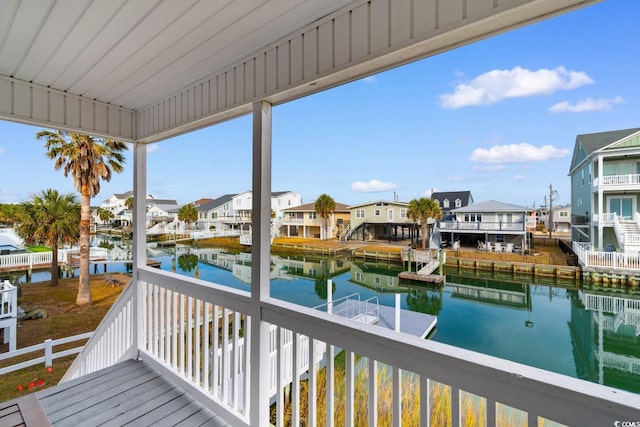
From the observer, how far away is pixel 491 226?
5.23 feet

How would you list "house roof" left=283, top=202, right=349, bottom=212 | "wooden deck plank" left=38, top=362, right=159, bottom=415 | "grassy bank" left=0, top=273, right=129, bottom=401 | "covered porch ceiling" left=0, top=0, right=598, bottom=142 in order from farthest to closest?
"grassy bank" left=0, top=273, right=129, bottom=401, "house roof" left=283, top=202, right=349, bottom=212, "wooden deck plank" left=38, top=362, right=159, bottom=415, "covered porch ceiling" left=0, top=0, right=598, bottom=142

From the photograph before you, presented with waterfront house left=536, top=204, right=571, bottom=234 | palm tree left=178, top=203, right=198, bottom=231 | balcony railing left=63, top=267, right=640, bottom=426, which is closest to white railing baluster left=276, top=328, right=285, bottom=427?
balcony railing left=63, top=267, right=640, bottom=426

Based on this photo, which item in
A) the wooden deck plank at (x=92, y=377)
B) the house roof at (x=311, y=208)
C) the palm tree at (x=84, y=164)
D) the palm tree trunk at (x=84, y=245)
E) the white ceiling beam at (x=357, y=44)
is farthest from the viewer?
the palm tree trunk at (x=84, y=245)

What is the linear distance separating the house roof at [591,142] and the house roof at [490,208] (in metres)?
0.36

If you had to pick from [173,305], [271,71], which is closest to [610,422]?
Result: [271,71]

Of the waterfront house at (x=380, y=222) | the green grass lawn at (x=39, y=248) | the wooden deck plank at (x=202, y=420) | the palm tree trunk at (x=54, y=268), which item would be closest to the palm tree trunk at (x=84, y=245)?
the palm tree trunk at (x=54, y=268)

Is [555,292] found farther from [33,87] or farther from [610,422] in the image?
[33,87]

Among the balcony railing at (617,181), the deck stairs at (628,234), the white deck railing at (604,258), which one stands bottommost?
the white deck railing at (604,258)

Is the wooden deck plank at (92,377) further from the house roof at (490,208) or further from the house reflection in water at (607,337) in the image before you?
the house reflection in water at (607,337)

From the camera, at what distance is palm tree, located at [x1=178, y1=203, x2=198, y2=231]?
3.00 meters

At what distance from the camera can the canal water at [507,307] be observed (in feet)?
4.06

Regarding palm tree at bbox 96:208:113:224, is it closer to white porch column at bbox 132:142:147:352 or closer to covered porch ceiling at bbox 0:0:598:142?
white porch column at bbox 132:142:147:352

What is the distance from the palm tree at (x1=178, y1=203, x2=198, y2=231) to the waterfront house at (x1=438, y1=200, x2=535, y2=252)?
2443mm

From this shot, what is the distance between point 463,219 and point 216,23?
66.7 inches
